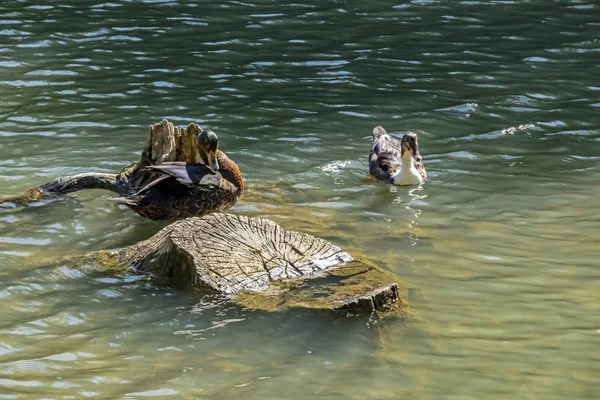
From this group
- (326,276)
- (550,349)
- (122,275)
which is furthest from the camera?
(122,275)

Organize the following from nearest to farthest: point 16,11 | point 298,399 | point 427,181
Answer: point 298,399
point 427,181
point 16,11

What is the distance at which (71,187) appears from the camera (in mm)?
9766

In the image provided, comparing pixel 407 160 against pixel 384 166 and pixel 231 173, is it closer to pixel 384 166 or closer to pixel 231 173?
pixel 384 166

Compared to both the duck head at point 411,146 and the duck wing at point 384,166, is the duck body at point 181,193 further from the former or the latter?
the duck head at point 411,146

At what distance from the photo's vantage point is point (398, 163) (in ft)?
36.3

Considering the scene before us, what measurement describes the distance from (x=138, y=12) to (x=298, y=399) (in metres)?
15.4

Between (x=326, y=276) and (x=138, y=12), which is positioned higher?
(x=138, y=12)

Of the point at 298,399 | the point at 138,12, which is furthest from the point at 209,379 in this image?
the point at 138,12

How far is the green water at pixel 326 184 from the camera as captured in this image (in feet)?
19.0

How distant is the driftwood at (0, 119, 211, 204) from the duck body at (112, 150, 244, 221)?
28 cm

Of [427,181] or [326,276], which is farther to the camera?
[427,181]

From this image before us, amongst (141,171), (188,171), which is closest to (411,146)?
(188,171)

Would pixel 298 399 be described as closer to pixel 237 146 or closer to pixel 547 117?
pixel 237 146

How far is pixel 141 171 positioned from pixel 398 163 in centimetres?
326
